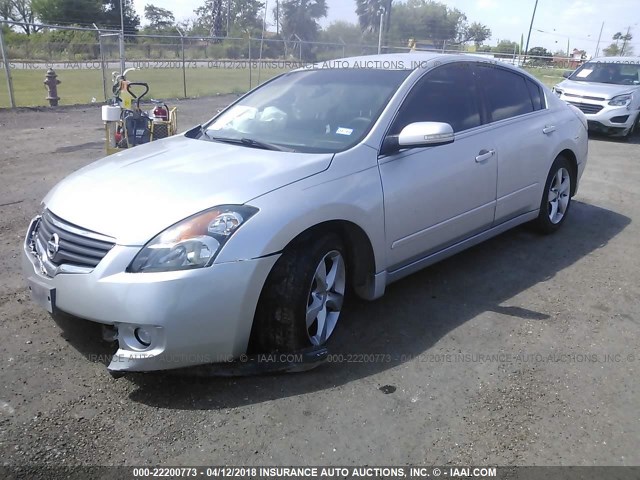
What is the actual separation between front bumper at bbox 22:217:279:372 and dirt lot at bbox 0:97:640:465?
0.29 meters

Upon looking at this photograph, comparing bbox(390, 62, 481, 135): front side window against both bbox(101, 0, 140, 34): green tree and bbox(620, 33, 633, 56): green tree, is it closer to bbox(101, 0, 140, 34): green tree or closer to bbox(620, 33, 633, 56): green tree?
bbox(101, 0, 140, 34): green tree

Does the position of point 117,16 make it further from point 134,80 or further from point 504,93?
point 504,93

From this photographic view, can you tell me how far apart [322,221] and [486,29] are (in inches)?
2146

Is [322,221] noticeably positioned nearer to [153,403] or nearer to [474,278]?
[153,403]

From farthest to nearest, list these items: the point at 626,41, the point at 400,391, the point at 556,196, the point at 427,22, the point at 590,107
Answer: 1. the point at 626,41
2. the point at 427,22
3. the point at 590,107
4. the point at 556,196
5. the point at 400,391

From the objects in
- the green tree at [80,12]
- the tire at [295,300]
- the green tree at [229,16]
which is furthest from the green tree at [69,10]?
the tire at [295,300]

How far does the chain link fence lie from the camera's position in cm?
1645

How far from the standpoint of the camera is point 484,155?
13.5 ft

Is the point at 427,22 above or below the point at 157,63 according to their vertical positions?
above

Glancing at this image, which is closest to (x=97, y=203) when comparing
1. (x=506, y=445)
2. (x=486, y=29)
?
(x=506, y=445)

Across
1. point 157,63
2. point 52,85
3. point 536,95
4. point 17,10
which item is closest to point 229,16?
point 17,10

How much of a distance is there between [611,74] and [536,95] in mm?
8864

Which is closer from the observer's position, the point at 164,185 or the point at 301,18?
the point at 164,185

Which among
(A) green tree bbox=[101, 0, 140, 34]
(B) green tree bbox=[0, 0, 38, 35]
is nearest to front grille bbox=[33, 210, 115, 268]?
(A) green tree bbox=[101, 0, 140, 34]
